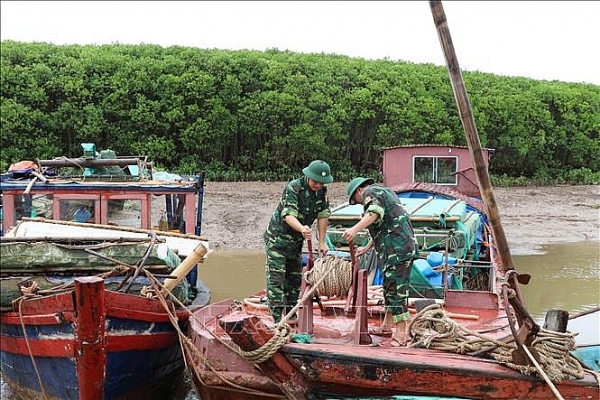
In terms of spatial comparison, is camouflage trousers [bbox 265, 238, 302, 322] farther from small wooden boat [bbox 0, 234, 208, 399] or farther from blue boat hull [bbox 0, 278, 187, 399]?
blue boat hull [bbox 0, 278, 187, 399]

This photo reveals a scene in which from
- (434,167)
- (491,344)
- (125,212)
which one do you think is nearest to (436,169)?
(434,167)

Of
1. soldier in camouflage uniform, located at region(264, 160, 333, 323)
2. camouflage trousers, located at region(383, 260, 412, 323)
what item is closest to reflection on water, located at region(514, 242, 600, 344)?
camouflage trousers, located at region(383, 260, 412, 323)

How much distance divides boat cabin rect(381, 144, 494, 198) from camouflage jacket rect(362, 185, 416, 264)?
6258 mm

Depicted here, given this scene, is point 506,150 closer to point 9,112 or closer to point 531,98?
point 531,98

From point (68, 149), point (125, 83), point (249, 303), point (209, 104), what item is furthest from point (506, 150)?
point (249, 303)

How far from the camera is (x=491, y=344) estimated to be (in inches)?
191

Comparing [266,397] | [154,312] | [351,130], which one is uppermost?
[351,130]

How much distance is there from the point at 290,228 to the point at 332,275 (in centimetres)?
59

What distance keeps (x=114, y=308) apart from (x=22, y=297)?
0.84 meters

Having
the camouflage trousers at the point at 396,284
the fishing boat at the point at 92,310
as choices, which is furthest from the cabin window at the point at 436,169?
the camouflage trousers at the point at 396,284

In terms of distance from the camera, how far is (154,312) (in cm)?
609

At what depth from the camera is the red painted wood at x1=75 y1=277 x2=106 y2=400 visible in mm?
5281

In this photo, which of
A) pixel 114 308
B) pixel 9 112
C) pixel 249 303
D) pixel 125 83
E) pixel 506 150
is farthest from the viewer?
pixel 506 150

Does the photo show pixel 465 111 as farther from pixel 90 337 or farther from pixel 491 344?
pixel 90 337
